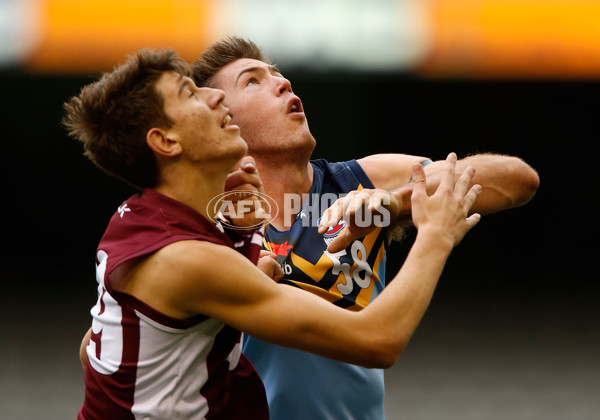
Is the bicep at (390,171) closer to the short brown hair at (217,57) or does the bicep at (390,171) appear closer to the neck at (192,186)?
the short brown hair at (217,57)

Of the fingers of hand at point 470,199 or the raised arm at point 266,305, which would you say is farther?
the fingers of hand at point 470,199

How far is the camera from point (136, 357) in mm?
2449

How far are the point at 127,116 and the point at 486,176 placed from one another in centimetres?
149

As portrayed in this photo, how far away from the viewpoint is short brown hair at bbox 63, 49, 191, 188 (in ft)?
8.66

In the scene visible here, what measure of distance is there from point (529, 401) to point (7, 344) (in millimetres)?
6375

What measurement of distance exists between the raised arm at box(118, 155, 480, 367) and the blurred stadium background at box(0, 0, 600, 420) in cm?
529

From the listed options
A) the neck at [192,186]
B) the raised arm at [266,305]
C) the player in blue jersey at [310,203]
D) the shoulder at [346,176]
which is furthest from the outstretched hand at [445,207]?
the shoulder at [346,176]

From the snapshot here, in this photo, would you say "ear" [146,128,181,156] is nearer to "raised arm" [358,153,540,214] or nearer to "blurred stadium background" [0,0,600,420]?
"raised arm" [358,153,540,214]

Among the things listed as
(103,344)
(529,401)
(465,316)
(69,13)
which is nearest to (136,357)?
(103,344)

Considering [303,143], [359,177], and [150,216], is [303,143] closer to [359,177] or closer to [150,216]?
[359,177]

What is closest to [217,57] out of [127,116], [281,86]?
[281,86]

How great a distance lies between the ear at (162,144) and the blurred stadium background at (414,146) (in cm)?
496

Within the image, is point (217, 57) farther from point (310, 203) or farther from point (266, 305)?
point (266, 305)

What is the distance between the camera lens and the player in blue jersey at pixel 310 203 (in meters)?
3.15
